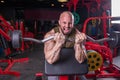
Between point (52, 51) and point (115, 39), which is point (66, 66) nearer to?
point (52, 51)

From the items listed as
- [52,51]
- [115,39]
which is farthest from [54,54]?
[115,39]

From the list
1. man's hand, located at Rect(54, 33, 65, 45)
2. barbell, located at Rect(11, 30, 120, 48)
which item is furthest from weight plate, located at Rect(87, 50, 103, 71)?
man's hand, located at Rect(54, 33, 65, 45)

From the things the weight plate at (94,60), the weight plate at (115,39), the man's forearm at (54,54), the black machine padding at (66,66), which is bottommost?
the weight plate at (94,60)

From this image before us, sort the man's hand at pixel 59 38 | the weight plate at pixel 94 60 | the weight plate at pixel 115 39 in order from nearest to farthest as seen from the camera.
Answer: the man's hand at pixel 59 38 → the weight plate at pixel 115 39 → the weight plate at pixel 94 60

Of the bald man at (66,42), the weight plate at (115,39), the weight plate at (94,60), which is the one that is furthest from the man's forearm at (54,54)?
the weight plate at (94,60)

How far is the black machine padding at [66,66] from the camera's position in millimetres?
1387

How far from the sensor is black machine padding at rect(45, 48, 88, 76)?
1387mm

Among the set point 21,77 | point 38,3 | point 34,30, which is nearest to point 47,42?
point 21,77

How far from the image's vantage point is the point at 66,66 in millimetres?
1388

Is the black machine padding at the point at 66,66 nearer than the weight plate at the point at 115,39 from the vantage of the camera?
Yes

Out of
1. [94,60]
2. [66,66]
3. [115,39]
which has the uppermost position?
[115,39]

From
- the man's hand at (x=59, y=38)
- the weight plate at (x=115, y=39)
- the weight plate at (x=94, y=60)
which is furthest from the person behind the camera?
the weight plate at (x=94, y=60)

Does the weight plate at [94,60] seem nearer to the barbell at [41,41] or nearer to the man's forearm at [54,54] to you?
the barbell at [41,41]

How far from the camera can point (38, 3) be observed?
42.9ft
